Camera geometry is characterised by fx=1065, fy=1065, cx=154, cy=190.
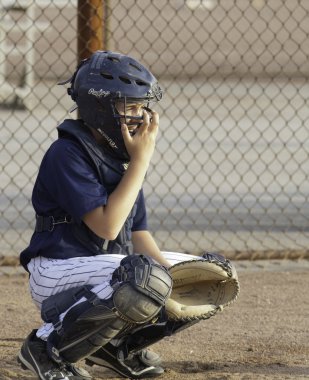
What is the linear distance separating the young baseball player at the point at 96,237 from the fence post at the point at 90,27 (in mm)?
2072

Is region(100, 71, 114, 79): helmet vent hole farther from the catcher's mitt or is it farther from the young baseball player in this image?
the catcher's mitt

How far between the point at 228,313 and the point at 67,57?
13719 millimetres

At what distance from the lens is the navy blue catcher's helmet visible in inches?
149

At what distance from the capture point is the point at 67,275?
12.4 feet

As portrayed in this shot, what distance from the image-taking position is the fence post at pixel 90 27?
19.5 feet

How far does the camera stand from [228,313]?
521 centimetres

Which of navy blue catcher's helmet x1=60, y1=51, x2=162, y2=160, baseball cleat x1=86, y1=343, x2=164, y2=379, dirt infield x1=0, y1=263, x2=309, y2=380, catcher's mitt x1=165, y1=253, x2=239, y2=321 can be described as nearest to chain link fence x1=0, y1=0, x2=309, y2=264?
dirt infield x1=0, y1=263, x2=309, y2=380

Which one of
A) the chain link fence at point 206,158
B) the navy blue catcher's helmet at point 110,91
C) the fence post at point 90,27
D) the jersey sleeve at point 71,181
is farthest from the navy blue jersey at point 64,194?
the chain link fence at point 206,158

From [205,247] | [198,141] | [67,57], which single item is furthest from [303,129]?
[67,57]

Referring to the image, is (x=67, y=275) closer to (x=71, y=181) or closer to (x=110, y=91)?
(x=71, y=181)

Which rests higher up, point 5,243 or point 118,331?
point 118,331

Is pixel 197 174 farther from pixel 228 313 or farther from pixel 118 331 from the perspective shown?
pixel 118 331

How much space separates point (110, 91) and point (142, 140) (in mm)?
208

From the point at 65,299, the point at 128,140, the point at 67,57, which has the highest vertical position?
the point at 128,140
